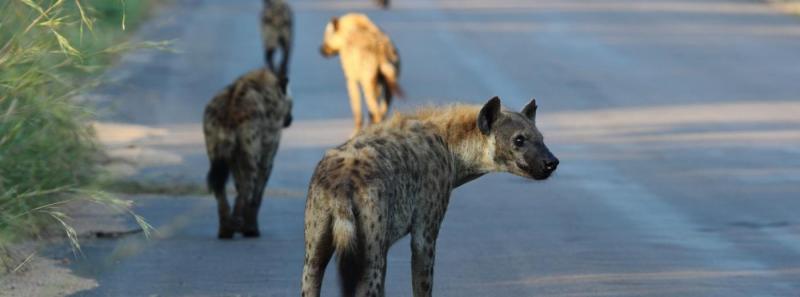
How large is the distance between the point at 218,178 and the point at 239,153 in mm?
194

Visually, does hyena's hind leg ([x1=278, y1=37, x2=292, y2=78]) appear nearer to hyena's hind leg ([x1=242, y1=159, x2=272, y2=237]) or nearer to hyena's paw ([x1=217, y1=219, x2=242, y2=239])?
hyena's hind leg ([x1=242, y1=159, x2=272, y2=237])

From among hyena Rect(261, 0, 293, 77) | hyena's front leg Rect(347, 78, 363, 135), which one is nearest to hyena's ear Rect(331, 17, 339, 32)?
hyena's front leg Rect(347, 78, 363, 135)

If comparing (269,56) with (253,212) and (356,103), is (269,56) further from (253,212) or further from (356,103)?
(253,212)

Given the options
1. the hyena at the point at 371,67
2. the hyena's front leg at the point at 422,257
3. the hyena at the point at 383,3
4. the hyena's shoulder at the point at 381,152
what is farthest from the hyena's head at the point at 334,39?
the hyena at the point at 383,3

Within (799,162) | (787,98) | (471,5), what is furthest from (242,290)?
(471,5)

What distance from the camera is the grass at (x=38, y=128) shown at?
29.1ft

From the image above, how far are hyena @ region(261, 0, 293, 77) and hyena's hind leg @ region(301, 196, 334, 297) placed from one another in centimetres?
1312

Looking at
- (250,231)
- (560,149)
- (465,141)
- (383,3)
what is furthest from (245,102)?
(383,3)

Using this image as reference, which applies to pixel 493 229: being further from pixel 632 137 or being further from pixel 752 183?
pixel 632 137

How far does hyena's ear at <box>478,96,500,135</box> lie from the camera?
26.0 feet

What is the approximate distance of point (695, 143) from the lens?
560 inches

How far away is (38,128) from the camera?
10.5m

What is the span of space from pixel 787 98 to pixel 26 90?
9073 mm

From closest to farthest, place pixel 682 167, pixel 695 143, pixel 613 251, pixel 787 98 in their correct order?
pixel 613 251 → pixel 682 167 → pixel 695 143 → pixel 787 98
